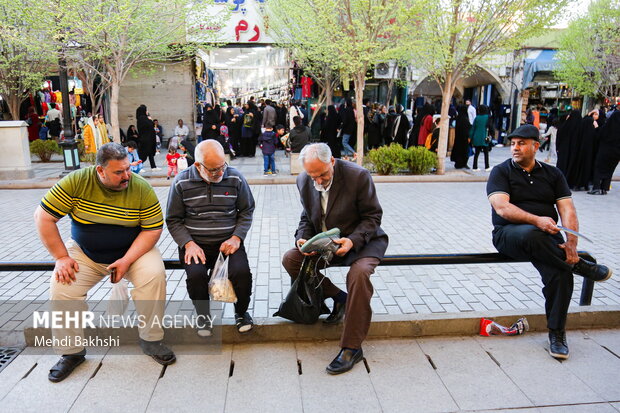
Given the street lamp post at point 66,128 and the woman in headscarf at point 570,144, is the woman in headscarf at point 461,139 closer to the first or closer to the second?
the woman in headscarf at point 570,144

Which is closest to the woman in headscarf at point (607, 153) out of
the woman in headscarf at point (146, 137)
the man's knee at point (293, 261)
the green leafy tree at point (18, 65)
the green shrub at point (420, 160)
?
the green shrub at point (420, 160)

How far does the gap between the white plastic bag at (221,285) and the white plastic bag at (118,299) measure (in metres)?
0.77

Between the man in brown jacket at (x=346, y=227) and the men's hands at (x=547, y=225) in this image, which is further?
the men's hands at (x=547, y=225)

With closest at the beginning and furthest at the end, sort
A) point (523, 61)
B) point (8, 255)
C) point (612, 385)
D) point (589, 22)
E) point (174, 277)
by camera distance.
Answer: point (612, 385) → point (174, 277) → point (8, 255) → point (589, 22) → point (523, 61)

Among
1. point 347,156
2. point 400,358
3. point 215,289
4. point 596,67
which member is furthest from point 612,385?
point 596,67

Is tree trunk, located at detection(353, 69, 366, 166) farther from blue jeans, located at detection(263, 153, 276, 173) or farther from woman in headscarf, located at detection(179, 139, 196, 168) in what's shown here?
woman in headscarf, located at detection(179, 139, 196, 168)

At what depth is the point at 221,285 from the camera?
10.5ft

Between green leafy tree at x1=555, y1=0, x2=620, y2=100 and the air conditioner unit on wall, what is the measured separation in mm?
7636

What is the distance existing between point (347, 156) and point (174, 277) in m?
11.0

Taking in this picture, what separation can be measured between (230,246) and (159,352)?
91cm

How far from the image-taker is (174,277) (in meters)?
4.80

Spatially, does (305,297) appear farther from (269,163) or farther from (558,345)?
(269,163)

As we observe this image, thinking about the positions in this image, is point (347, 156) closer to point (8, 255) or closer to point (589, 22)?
point (8, 255)

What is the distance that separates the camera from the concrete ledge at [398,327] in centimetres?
342
